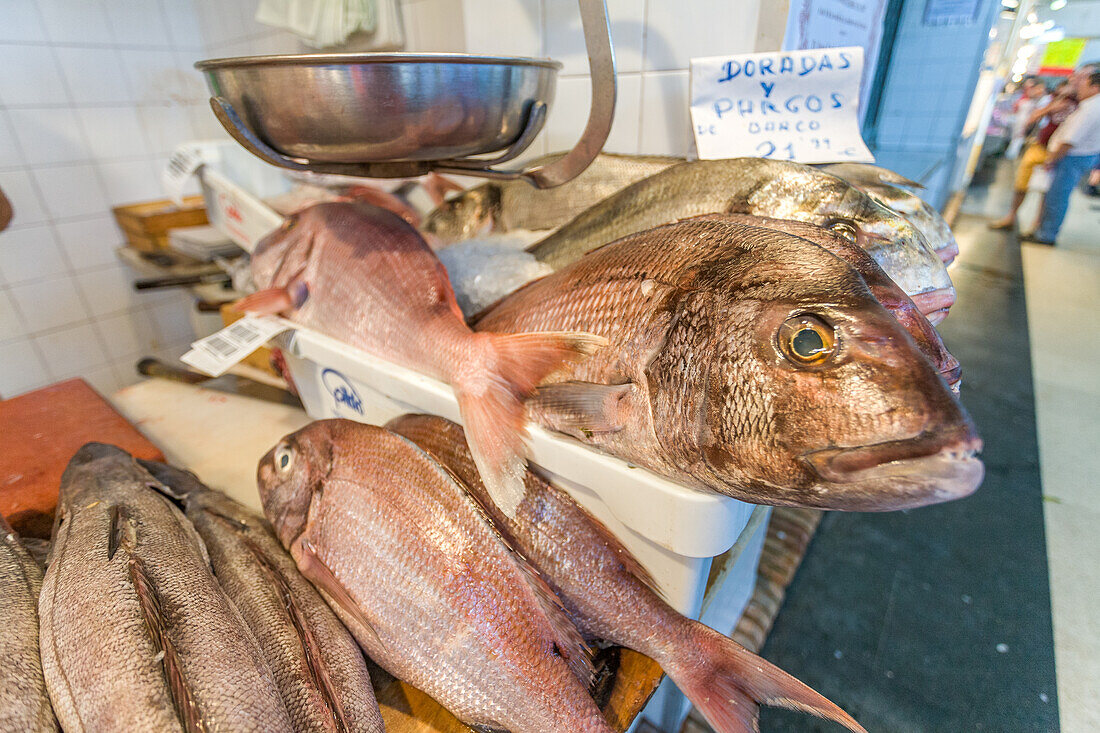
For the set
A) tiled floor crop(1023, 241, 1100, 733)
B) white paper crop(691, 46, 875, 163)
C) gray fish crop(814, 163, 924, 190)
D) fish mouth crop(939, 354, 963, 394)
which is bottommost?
tiled floor crop(1023, 241, 1100, 733)

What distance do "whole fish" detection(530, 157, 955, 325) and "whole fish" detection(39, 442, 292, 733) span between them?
2.17 ft

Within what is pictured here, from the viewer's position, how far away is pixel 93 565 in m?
0.55

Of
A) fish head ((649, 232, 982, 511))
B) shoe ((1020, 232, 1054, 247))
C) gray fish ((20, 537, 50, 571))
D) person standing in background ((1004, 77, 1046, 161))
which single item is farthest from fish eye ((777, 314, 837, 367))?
person standing in background ((1004, 77, 1046, 161))

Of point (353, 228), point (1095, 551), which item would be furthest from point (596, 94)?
point (1095, 551)

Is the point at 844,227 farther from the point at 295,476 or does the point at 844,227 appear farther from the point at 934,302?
the point at 295,476

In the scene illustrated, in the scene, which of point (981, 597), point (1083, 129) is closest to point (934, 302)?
point (981, 597)

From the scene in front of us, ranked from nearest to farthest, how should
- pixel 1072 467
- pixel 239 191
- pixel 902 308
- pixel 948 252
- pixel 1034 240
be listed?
pixel 902 308 < pixel 948 252 < pixel 239 191 < pixel 1072 467 < pixel 1034 240

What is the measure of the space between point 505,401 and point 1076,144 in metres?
6.59

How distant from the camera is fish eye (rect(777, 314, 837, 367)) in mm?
362

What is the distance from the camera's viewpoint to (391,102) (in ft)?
1.81

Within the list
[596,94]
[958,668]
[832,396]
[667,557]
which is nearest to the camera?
[832,396]

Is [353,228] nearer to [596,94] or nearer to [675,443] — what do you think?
[596,94]

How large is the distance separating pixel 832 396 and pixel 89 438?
125cm

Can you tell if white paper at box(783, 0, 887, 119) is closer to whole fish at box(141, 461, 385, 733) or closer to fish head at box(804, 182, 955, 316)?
fish head at box(804, 182, 955, 316)
